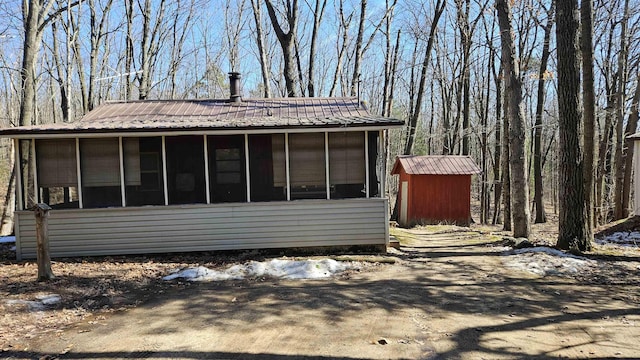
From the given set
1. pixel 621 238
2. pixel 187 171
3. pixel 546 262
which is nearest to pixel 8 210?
pixel 187 171

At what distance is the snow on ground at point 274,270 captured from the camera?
6688 mm

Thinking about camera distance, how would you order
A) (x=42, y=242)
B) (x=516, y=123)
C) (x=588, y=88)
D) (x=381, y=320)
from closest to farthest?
(x=381, y=320) < (x=42, y=242) < (x=588, y=88) < (x=516, y=123)

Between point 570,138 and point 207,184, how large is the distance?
694 centimetres

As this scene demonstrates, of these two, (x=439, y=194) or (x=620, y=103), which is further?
(x=620, y=103)

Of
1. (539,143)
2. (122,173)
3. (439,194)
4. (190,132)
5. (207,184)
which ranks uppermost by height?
(539,143)

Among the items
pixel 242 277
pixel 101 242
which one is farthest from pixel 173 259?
pixel 242 277

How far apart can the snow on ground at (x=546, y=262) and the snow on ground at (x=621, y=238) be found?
14.7 ft

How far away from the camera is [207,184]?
838 cm

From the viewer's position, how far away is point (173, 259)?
8109 mm

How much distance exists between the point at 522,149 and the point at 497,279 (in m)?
4.52

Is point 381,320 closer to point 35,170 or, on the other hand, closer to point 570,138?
point 570,138

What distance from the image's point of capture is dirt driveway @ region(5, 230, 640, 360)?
12.2ft

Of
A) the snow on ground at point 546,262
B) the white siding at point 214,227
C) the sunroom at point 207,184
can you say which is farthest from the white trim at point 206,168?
the snow on ground at point 546,262

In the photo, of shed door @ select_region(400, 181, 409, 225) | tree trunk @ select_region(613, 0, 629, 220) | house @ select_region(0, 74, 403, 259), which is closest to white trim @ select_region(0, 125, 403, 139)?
house @ select_region(0, 74, 403, 259)
